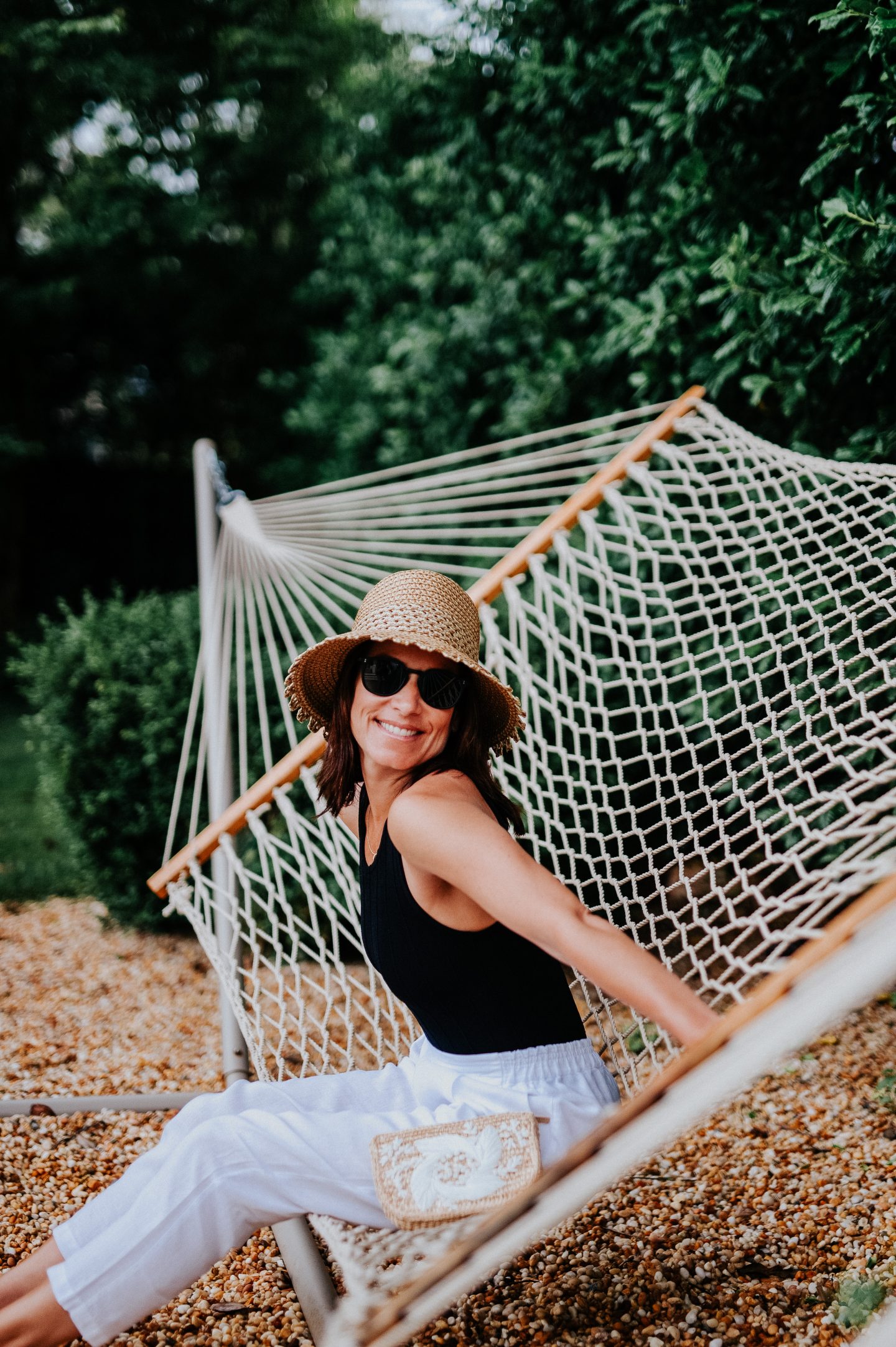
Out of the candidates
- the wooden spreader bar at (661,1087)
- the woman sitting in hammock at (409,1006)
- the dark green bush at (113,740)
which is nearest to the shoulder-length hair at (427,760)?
the woman sitting in hammock at (409,1006)

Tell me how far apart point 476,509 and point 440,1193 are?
3.26m

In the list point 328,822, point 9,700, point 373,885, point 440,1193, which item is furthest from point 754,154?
point 9,700

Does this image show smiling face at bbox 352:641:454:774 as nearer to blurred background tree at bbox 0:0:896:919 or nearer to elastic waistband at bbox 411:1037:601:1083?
elastic waistband at bbox 411:1037:601:1083

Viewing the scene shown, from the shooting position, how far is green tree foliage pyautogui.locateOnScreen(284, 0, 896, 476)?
7.52ft

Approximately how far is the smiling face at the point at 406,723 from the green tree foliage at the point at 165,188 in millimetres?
4442

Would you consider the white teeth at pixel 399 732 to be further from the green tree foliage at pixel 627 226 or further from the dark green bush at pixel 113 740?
the dark green bush at pixel 113 740

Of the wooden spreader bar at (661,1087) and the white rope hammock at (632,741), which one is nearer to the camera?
the wooden spreader bar at (661,1087)

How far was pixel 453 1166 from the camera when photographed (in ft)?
3.97

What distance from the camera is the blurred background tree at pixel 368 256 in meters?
2.48

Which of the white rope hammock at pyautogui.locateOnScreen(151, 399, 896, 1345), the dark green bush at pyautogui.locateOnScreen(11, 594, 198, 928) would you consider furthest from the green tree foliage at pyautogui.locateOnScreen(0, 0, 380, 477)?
the white rope hammock at pyautogui.locateOnScreen(151, 399, 896, 1345)

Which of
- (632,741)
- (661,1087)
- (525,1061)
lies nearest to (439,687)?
(525,1061)

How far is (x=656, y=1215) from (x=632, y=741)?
1.20 metres

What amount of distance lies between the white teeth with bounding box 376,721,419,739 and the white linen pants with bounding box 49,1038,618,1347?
16.8 inches

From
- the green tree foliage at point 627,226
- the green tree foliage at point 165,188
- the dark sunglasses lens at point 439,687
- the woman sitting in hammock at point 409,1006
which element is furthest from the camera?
the green tree foliage at point 165,188
